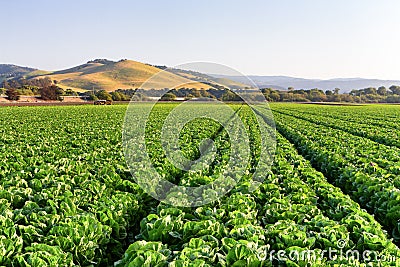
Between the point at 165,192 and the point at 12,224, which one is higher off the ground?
the point at 12,224

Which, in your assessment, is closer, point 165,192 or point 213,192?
point 213,192

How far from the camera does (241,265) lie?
3.52 m

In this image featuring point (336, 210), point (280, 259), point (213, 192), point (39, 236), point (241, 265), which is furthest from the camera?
point (213, 192)

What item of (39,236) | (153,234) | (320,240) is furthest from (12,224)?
(320,240)

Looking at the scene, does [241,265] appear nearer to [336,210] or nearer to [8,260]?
[8,260]

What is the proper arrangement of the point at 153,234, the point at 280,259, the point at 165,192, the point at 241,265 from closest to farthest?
the point at 241,265 < the point at 280,259 < the point at 153,234 < the point at 165,192

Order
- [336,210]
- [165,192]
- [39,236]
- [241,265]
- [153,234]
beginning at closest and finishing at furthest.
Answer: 1. [241,265]
2. [39,236]
3. [153,234]
4. [336,210]
5. [165,192]

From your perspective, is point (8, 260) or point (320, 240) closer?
point (8, 260)

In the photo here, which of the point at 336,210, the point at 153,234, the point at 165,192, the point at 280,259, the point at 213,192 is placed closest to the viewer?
the point at 280,259

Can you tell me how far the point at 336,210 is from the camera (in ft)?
18.5

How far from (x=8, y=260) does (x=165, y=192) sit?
13.2 ft

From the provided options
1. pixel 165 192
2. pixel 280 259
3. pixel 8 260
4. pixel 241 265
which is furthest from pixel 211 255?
pixel 165 192

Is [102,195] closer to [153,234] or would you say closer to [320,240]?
[153,234]

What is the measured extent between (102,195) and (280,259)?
11.6ft
